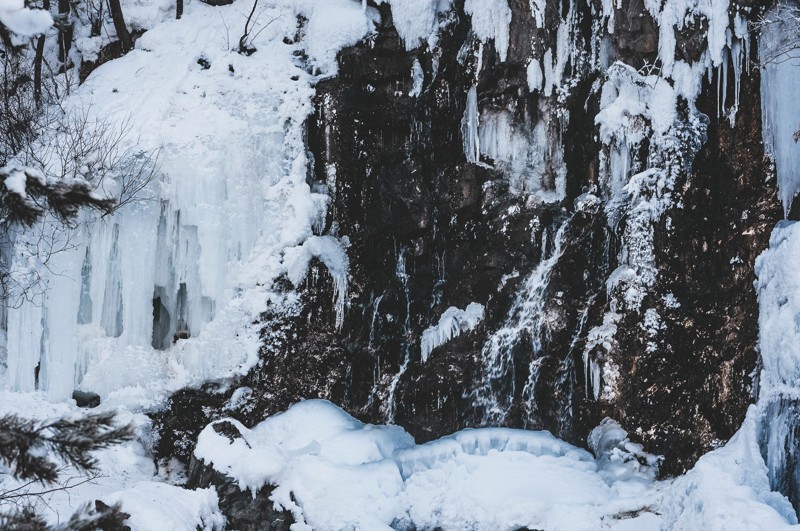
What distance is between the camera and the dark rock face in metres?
8.69

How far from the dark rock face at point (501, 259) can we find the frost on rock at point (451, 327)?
0.35ft

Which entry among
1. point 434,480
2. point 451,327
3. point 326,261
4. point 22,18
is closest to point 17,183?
point 22,18

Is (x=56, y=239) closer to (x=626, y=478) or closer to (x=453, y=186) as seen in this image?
(x=453, y=186)

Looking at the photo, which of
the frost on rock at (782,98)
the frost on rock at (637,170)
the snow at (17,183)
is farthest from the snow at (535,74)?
the snow at (17,183)

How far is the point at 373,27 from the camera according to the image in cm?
1055

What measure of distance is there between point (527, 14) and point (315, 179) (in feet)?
11.5

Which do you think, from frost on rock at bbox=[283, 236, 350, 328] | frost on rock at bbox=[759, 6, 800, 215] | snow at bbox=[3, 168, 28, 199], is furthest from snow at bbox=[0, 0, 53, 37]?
frost on rock at bbox=[759, 6, 800, 215]

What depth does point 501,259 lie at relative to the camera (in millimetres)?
10055

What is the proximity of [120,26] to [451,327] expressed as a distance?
672 centimetres

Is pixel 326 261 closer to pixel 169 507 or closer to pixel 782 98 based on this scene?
pixel 169 507

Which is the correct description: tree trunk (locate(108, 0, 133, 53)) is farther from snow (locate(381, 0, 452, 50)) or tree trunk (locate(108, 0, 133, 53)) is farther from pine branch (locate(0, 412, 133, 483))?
pine branch (locate(0, 412, 133, 483))

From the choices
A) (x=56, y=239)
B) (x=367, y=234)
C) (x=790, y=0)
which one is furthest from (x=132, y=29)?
(x=790, y=0)

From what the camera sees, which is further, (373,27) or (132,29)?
(132,29)

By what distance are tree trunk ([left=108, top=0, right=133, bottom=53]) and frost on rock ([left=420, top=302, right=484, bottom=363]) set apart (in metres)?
6.38
